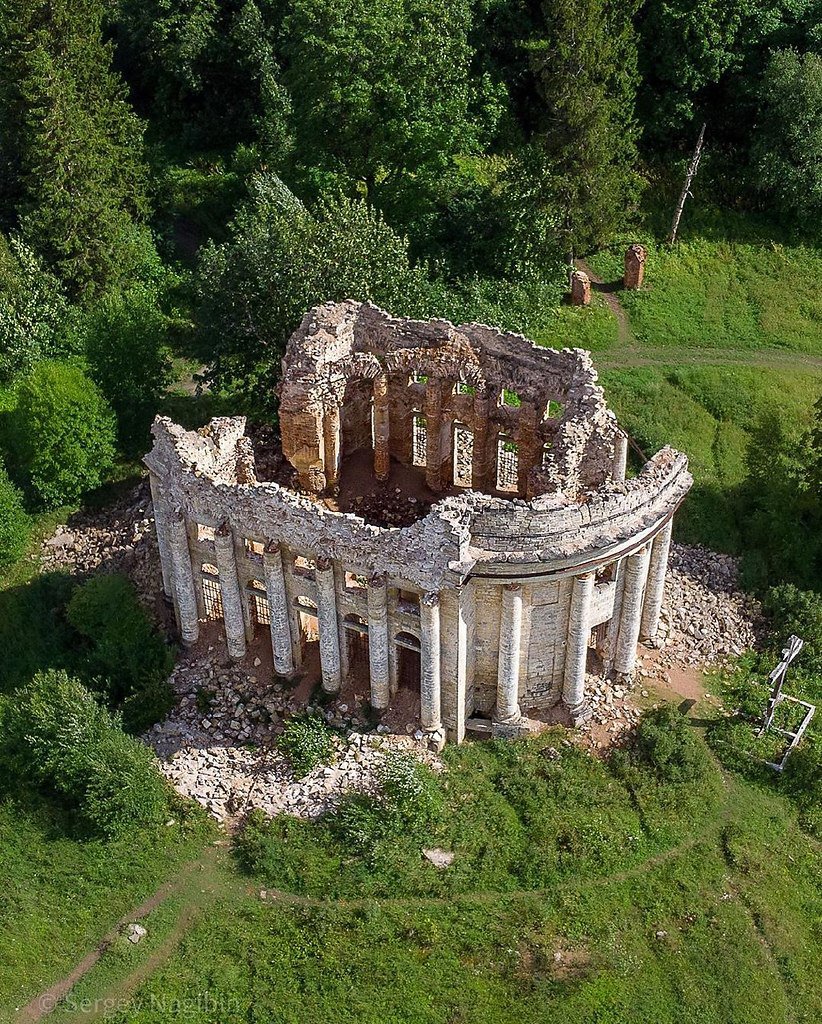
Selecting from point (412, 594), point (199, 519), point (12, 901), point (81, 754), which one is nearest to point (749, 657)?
point (412, 594)

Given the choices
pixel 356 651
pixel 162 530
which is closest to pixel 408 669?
pixel 356 651

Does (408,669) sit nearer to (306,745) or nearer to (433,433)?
(306,745)

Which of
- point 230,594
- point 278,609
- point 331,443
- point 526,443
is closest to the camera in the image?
point 278,609

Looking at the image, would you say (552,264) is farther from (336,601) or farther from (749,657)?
(336,601)

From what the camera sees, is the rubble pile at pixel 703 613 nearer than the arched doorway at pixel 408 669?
No

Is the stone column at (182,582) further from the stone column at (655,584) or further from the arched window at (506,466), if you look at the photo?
the stone column at (655,584)

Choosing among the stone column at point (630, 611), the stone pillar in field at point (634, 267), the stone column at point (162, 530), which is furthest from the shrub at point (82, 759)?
the stone pillar in field at point (634, 267)
